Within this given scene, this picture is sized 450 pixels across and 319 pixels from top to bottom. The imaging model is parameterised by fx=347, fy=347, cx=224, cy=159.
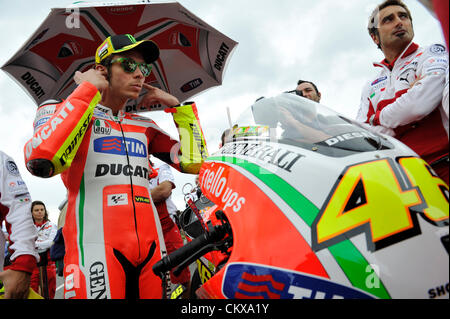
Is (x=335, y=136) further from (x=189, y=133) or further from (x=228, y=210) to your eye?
(x=189, y=133)

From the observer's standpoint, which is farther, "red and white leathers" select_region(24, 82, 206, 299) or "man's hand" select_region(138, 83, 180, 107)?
"man's hand" select_region(138, 83, 180, 107)

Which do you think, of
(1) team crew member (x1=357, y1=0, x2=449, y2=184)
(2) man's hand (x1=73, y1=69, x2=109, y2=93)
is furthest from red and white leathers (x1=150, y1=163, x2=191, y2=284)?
(1) team crew member (x1=357, y1=0, x2=449, y2=184)

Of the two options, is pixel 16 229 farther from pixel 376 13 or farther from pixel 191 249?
pixel 376 13

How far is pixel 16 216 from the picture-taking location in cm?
237

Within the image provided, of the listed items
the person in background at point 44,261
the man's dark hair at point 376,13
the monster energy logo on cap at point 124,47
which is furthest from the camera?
the person in background at point 44,261

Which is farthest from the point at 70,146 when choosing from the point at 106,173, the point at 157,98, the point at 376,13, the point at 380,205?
the point at 376,13

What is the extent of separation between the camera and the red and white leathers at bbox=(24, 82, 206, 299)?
1.93m

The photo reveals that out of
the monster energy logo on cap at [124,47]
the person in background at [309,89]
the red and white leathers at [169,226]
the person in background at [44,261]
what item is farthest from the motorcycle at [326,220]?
the person in background at [44,261]

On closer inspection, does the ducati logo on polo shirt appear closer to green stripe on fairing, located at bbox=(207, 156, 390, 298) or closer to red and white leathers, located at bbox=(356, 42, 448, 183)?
→ green stripe on fairing, located at bbox=(207, 156, 390, 298)

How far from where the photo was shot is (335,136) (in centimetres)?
138

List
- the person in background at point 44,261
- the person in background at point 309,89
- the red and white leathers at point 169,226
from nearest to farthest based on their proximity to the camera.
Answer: the red and white leathers at point 169,226 → the person in background at point 309,89 → the person in background at point 44,261

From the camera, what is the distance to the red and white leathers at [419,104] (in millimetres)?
2090

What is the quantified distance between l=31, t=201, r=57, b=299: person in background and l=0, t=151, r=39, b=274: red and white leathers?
122 inches

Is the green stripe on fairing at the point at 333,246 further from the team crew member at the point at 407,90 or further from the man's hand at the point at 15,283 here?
the man's hand at the point at 15,283
